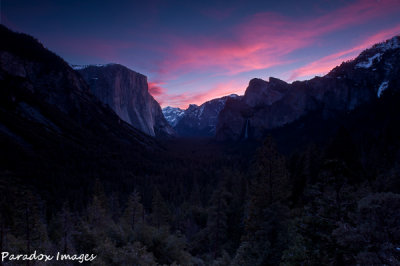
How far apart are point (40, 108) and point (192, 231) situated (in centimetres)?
12998

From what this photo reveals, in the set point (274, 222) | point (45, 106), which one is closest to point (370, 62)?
point (274, 222)

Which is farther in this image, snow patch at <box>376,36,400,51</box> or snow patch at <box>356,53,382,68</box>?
snow patch at <box>356,53,382,68</box>

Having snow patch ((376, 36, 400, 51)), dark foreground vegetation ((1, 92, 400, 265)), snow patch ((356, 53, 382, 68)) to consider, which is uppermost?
snow patch ((376, 36, 400, 51))

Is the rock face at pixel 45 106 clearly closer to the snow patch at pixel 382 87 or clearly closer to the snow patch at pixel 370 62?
the snow patch at pixel 382 87

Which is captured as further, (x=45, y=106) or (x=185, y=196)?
(x=45, y=106)

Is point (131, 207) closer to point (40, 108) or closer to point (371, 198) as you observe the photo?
point (371, 198)

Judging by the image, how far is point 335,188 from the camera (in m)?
10.8

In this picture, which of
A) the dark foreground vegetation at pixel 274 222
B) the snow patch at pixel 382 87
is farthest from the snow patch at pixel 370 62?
the dark foreground vegetation at pixel 274 222

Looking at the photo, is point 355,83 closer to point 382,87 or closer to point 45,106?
point 382,87

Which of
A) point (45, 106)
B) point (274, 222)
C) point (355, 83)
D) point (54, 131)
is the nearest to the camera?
point (274, 222)

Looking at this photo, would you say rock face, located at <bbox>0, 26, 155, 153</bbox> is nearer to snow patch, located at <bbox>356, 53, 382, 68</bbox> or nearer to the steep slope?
the steep slope

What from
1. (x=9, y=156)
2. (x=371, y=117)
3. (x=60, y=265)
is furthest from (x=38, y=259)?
(x=371, y=117)

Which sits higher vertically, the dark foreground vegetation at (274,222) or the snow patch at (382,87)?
the snow patch at (382,87)

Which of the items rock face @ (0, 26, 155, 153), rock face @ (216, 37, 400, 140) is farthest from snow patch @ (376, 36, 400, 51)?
rock face @ (0, 26, 155, 153)
